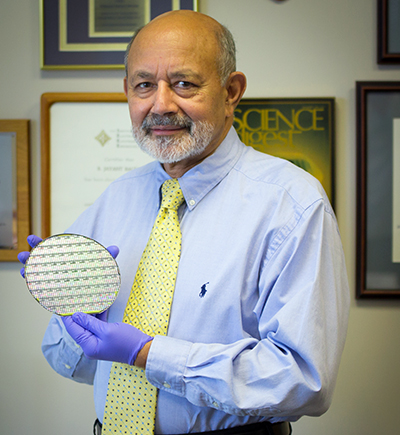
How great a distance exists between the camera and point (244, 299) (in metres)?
0.81

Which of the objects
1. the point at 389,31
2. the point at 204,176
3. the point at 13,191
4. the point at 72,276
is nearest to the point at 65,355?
the point at 72,276

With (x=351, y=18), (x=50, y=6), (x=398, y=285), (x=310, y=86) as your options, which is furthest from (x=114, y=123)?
(x=398, y=285)

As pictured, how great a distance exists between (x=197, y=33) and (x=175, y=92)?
5.4 inches

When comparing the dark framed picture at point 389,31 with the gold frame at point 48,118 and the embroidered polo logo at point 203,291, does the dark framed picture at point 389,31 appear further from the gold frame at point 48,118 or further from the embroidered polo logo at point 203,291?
the embroidered polo logo at point 203,291

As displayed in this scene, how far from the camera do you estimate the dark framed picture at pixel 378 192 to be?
149cm

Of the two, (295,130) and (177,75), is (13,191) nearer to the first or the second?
(177,75)

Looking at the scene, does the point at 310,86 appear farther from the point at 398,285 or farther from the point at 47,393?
the point at 47,393

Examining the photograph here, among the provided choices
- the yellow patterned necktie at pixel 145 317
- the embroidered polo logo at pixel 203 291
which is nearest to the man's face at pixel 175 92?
the yellow patterned necktie at pixel 145 317

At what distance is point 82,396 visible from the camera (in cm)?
159

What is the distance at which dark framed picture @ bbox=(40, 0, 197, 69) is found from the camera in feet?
4.99

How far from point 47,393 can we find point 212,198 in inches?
47.6

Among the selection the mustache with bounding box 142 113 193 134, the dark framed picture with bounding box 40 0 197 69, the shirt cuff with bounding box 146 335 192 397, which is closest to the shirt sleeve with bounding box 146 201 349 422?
the shirt cuff with bounding box 146 335 192 397

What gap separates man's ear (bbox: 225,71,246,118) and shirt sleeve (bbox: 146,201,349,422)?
34 cm

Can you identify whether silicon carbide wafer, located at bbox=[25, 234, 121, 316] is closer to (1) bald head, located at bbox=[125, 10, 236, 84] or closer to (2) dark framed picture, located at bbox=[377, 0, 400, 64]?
(1) bald head, located at bbox=[125, 10, 236, 84]
